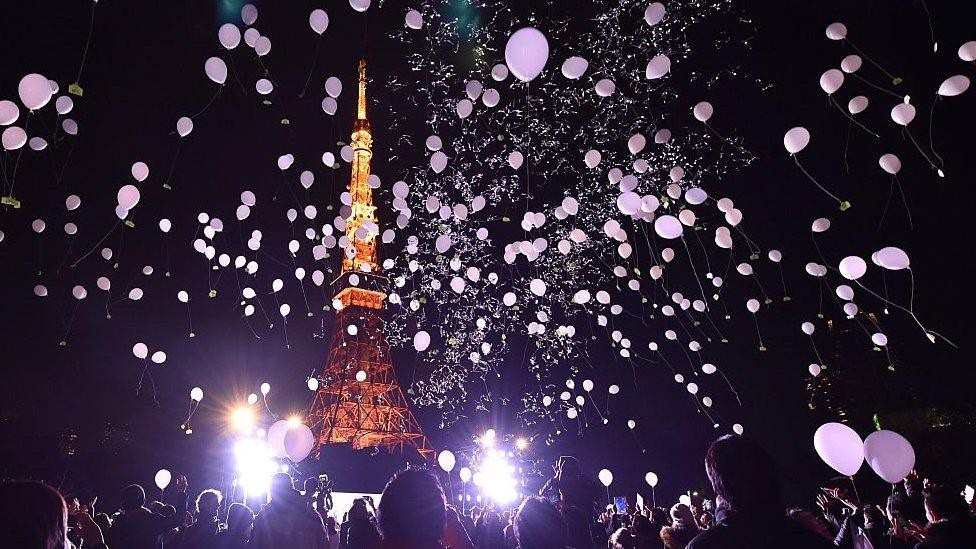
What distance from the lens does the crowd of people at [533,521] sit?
209 cm

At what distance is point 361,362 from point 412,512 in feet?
115

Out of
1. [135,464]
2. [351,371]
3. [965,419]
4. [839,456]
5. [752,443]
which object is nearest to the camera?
[752,443]

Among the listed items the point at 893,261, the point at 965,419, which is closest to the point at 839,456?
the point at 893,261

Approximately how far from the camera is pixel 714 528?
→ 2.13 metres

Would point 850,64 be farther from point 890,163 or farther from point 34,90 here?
point 34,90

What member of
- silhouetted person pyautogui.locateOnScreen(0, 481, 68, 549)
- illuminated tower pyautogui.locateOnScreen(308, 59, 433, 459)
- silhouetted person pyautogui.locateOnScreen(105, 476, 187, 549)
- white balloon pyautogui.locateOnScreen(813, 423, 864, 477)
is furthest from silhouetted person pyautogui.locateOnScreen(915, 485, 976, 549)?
illuminated tower pyautogui.locateOnScreen(308, 59, 433, 459)

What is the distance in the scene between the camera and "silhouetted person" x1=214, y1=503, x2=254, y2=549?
414 centimetres

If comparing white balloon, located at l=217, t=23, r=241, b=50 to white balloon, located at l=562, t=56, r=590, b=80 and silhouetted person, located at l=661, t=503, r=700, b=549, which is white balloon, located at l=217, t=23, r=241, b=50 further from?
silhouetted person, located at l=661, t=503, r=700, b=549

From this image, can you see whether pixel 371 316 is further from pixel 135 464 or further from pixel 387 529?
pixel 387 529

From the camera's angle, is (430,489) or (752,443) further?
(430,489)

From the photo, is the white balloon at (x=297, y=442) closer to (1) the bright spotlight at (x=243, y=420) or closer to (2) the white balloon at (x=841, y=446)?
(2) the white balloon at (x=841, y=446)

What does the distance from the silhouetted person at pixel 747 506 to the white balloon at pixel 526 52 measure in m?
4.28

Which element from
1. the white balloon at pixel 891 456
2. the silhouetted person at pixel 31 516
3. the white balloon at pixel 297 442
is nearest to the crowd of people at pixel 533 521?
the silhouetted person at pixel 31 516

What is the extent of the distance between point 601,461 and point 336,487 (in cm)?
1047
